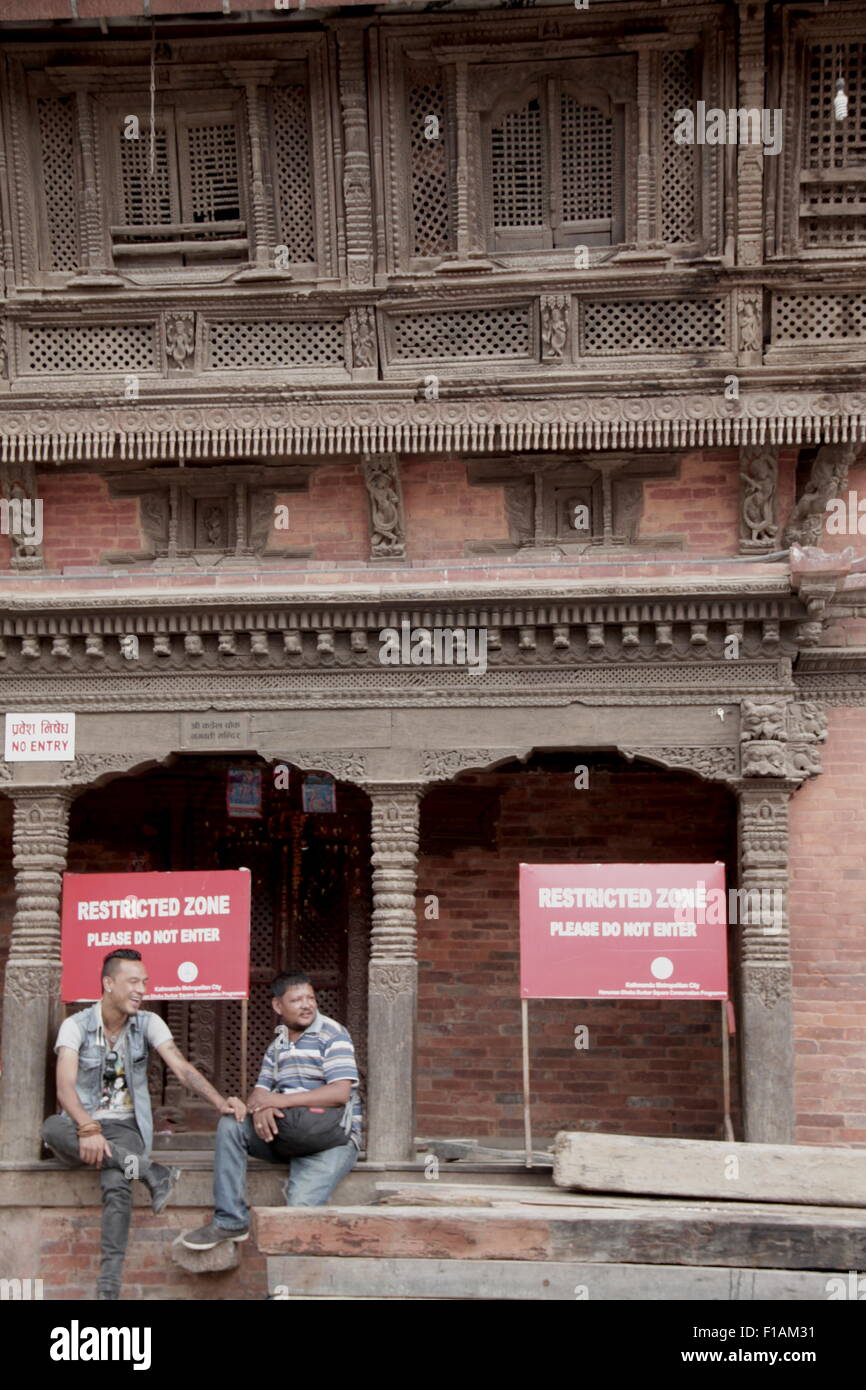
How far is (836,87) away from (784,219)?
865 mm

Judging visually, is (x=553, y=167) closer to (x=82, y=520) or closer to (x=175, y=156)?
(x=175, y=156)

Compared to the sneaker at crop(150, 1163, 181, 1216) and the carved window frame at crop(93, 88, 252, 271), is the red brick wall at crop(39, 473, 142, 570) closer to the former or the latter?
the carved window frame at crop(93, 88, 252, 271)

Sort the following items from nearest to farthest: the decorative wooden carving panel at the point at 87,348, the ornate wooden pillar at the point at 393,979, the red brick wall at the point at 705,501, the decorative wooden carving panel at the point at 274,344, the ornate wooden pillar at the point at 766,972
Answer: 1. the ornate wooden pillar at the point at 766,972
2. the ornate wooden pillar at the point at 393,979
3. the red brick wall at the point at 705,501
4. the decorative wooden carving panel at the point at 274,344
5. the decorative wooden carving panel at the point at 87,348

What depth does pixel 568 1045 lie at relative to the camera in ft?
41.5

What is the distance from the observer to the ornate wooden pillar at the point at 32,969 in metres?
10.7

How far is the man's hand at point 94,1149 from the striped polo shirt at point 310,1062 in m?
0.94

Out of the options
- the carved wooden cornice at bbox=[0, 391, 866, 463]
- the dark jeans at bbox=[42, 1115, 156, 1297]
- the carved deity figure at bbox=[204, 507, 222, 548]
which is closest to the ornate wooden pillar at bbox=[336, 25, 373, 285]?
the carved wooden cornice at bbox=[0, 391, 866, 463]

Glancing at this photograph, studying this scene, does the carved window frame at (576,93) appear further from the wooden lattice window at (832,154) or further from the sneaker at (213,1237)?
the sneaker at (213,1237)

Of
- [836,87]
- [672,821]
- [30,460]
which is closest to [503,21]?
[836,87]

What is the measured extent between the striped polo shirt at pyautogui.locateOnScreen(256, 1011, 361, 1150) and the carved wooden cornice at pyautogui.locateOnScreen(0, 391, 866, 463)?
145 inches

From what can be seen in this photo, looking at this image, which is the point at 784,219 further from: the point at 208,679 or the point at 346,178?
the point at 208,679

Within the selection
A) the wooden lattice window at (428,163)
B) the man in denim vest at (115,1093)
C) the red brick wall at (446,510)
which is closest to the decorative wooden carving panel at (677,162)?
the wooden lattice window at (428,163)

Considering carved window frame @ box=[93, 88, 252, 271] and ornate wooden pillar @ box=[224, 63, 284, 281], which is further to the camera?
carved window frame @ box=[93, 88, 252, 271]

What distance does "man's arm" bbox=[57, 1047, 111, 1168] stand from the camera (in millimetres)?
9938
